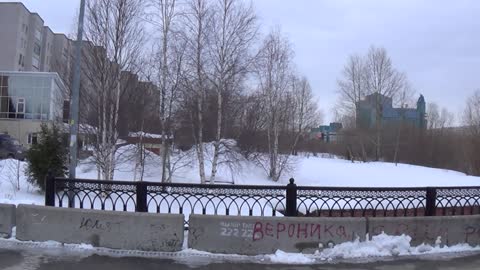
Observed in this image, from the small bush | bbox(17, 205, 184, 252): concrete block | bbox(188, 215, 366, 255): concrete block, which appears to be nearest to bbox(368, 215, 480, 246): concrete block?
bbox(188, 215, 366, 255): concrete block

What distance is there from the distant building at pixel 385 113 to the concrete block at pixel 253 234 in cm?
5812

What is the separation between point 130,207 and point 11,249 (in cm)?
481

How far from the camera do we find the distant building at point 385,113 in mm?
63906

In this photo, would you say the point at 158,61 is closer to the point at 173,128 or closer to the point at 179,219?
the point at 173,128

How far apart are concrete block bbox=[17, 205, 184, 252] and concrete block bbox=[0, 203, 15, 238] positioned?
16 cm

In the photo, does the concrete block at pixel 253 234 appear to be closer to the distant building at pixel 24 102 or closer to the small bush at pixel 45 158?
the small bush at pixel 45 158

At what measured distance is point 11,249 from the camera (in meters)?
7.89

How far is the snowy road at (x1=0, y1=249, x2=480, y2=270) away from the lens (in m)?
7.05

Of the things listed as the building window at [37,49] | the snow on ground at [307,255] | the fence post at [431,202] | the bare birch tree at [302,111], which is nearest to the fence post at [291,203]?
the snow on ground at [307,255]

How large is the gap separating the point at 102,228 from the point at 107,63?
9.85 m

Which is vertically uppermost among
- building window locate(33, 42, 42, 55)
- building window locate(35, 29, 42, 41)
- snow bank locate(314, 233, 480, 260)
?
building window locate(35, 29, 42, 41)

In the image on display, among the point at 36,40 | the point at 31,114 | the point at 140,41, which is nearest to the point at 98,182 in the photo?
the point at 140,41

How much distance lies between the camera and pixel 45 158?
1471 centimetres

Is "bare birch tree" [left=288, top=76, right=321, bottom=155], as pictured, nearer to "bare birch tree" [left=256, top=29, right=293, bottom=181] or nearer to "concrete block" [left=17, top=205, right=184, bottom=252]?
"bare birch tree" [left=256, top=29, right=293, bottom=181]
